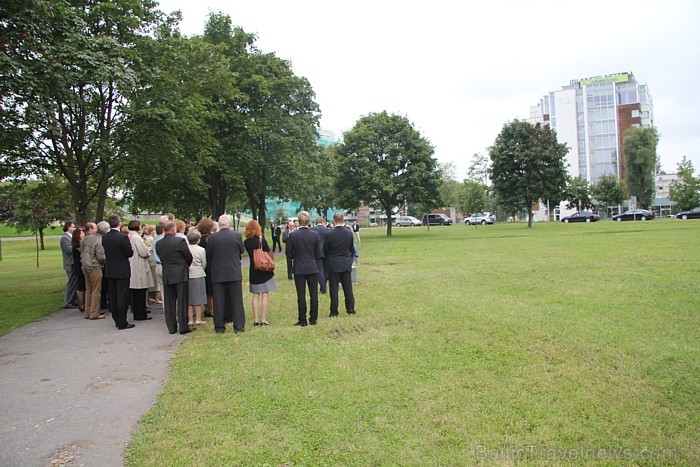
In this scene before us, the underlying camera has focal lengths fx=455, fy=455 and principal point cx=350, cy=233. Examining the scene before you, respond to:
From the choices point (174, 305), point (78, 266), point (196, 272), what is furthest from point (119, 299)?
point (78, 266)

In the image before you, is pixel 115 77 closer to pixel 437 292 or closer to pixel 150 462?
pixel 437 292

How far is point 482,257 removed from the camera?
19094 millimetres

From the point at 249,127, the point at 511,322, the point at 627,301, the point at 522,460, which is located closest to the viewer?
the point at 522,460

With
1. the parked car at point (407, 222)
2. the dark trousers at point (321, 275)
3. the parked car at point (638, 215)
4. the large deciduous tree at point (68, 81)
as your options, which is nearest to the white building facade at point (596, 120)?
the parked car at point (407, 222)

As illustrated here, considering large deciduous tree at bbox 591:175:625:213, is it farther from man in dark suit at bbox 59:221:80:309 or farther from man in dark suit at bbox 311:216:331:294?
man in dark suit at bbox 59:221:80:309

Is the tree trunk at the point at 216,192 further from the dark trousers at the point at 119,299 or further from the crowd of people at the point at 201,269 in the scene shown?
the dark trousers at the point at 119,299

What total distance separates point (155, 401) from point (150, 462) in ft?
4.57

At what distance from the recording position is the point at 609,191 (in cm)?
8125

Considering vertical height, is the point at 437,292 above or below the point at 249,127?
below

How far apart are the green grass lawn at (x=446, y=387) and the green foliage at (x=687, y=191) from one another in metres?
68.8

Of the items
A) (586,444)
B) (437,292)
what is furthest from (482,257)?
(586,444)

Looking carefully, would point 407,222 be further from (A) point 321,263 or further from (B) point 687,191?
(A) point 321,263

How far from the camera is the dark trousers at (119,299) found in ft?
28.4

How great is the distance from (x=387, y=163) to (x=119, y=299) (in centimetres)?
3123
